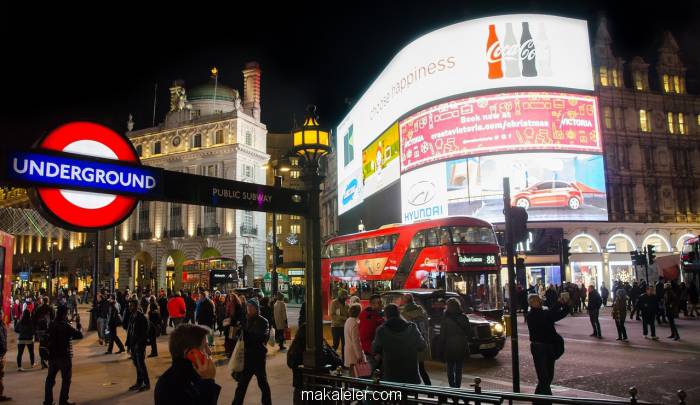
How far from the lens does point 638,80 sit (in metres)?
42.8

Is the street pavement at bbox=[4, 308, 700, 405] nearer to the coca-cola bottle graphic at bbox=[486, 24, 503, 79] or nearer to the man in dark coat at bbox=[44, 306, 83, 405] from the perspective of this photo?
the man in dark coat at bbox=[44, 306, 83, 405]

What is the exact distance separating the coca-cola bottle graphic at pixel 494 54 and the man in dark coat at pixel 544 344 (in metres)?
29.3

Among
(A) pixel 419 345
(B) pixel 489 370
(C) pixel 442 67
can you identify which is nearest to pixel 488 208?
(C) pixel 442 67

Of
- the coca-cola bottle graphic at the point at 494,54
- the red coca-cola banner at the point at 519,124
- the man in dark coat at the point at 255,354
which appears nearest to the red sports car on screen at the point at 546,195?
the red coca-cola banner at the point at 519,124

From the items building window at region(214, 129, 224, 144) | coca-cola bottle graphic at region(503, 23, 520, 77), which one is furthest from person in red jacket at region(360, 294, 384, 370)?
building window at region(214, 129, 224, 144)

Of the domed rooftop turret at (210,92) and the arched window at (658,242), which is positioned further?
the domed rooftop turret at (210,92)

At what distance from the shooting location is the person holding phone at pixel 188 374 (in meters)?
3.51

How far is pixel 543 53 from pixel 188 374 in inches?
1432

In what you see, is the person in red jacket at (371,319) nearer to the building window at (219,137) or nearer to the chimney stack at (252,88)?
the building window at (219,137)

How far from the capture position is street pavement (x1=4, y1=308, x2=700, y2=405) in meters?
9.68

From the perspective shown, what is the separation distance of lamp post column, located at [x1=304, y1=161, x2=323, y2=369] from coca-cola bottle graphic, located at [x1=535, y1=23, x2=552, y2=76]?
3236 centimetres

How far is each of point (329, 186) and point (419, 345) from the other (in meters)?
57.0

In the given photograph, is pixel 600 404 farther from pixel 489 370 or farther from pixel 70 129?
pixel 489 370

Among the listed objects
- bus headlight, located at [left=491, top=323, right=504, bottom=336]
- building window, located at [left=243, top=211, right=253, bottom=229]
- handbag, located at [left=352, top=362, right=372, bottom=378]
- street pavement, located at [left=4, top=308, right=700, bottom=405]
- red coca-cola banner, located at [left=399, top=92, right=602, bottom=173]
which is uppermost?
red coca-cola banner, located at [left=399, top=92, right=602, bottom=173]
